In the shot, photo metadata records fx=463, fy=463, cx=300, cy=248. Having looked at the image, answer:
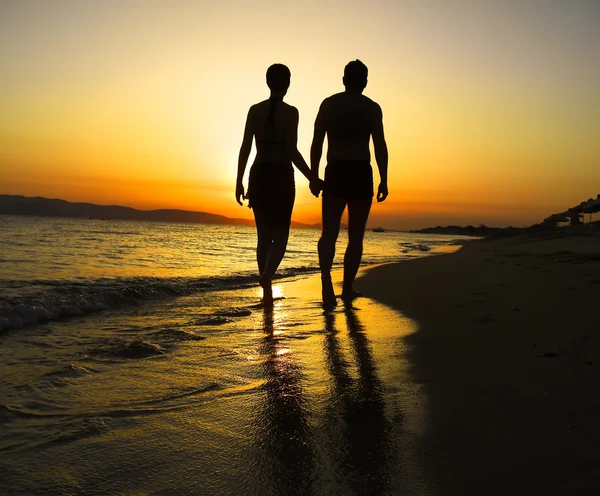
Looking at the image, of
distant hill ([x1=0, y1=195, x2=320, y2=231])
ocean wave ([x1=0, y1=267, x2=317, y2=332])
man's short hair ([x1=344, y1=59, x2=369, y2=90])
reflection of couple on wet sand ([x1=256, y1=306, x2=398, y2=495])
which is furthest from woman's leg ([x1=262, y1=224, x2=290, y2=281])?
distant hill ([x1=0, y1=195, x2=320, y2=231])

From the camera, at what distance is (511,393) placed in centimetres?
207

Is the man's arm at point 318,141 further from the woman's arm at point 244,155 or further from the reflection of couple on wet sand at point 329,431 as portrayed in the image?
the reflection of couple on wet sand at point 329,431

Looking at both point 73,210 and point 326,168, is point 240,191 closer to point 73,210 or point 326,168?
point 326,168

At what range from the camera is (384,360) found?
2.75m

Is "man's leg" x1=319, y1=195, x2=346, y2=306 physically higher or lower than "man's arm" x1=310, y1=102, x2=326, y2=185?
lower

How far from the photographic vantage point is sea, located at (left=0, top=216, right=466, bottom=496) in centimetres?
137

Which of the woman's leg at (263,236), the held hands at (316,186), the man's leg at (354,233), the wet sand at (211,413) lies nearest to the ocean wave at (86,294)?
the wet sand at (211,413)

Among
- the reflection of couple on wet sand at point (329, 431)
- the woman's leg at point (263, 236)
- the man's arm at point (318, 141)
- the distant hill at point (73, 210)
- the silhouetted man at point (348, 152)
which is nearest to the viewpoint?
the reflection of couple on wet sand at point (329, 431)

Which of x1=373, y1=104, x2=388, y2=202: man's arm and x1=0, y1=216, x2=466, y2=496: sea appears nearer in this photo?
x1=0, y1=216, x2=466, y2=496: sea

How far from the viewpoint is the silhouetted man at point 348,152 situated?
499cm

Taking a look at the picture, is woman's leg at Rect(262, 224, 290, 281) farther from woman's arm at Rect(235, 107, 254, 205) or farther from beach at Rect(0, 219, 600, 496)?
beach at Rect(0, 219, 600, 496)

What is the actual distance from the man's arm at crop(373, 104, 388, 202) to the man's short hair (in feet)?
1.04

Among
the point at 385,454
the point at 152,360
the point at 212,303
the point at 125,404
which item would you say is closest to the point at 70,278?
the point at 212,303

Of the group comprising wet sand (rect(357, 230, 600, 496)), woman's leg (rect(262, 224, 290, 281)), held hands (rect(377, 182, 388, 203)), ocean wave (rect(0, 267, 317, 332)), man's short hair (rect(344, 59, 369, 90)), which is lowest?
ocean wave (rect(0, 267, 317, 332))
